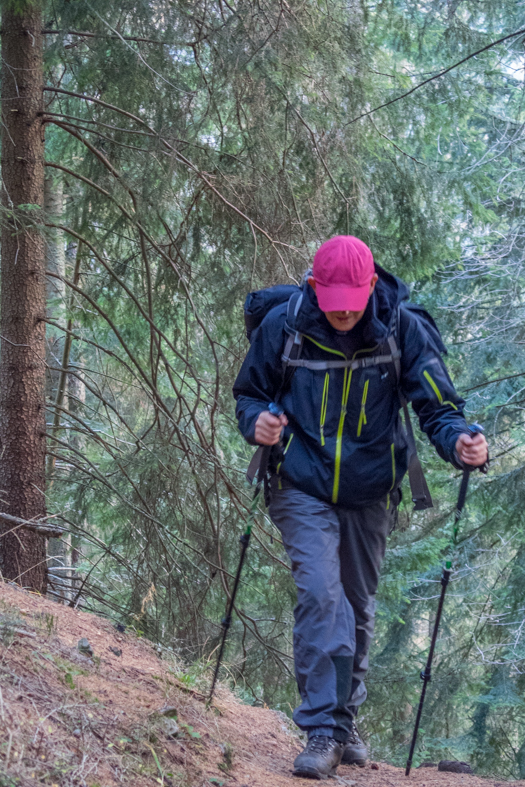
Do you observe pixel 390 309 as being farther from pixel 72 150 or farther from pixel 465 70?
pixel 465 70

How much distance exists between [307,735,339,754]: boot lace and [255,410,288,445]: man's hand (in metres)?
1.31

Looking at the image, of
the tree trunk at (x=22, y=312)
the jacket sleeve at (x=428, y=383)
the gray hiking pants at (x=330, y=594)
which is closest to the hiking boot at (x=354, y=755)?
the gray hiking pants at (x=330, y=594)

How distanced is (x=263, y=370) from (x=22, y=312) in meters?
2.61

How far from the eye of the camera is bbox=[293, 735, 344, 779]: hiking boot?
10.1 ft

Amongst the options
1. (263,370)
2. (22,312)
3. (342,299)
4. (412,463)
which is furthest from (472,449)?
(22,312)

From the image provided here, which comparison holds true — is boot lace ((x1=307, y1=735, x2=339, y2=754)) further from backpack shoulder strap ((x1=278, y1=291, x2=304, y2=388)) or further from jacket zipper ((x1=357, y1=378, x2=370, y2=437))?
backpack shoulder strap ((x1=278, y1=291, x2=304, y2=388))

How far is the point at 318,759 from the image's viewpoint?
3.08m

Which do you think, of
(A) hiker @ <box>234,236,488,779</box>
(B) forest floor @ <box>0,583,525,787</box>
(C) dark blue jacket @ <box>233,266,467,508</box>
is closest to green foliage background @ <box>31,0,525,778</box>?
(B) forest floor @ <box>0,583,525,787</box>

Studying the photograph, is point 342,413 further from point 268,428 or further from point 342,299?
point 342,299

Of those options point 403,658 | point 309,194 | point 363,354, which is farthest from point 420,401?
point 403,658

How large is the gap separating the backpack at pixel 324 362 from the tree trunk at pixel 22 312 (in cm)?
238

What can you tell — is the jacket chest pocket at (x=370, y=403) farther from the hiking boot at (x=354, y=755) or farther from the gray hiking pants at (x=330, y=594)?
the hiking boot at (x=354, y=755)

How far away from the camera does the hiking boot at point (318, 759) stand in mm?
3078

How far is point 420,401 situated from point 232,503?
2.91 m
